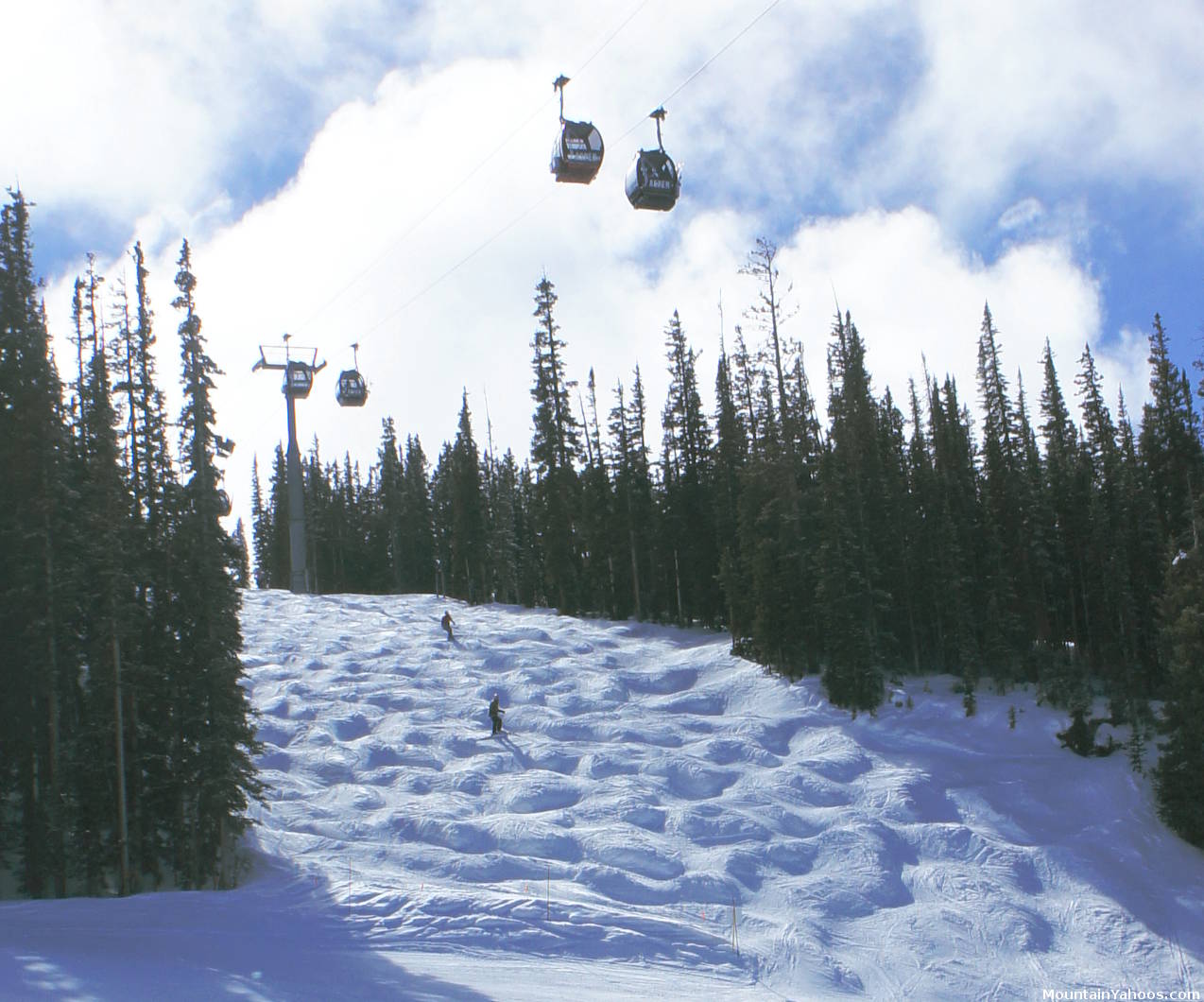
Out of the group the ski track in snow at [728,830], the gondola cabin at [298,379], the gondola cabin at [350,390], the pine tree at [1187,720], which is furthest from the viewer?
the gondola cabin at [298,379]

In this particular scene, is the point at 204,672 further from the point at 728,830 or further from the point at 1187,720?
the point at 1187,720

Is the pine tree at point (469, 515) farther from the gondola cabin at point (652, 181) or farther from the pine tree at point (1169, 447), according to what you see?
the gondola cabin at point (652, 181)

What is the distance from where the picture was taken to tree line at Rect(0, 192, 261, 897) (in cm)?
2470

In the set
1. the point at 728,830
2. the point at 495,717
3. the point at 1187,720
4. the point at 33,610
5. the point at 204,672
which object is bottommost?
the point at 728,830

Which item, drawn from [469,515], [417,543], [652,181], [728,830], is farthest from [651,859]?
[417,543]

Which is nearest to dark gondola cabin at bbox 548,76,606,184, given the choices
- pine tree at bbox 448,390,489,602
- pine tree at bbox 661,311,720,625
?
pine tree at bbox 661,311,720,625

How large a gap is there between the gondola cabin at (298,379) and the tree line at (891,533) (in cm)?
1420

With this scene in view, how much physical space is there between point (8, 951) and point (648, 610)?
145ft

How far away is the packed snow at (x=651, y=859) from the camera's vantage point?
17.4 m

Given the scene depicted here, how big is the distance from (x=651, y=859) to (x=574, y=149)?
16.6m

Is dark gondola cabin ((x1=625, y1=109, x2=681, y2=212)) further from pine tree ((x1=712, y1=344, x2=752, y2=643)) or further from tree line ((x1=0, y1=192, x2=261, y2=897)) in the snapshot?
pine tree ((x1=712, y1=344, x2=752, y2=643))

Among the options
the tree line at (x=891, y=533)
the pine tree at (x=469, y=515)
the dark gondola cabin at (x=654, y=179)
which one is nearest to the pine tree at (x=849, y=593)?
the tree line at (x=891, y=533)

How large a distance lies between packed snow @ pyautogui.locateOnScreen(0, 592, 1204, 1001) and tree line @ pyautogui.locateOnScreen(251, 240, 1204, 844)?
283 centimetres

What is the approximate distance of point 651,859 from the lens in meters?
24.5
